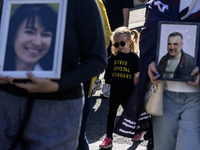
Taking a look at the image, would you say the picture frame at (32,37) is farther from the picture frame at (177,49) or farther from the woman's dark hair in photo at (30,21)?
the picture frame at (177,49)

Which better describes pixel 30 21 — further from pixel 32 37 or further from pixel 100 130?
pixel 100 130

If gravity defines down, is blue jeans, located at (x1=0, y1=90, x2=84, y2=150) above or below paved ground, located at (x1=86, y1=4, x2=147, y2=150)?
above

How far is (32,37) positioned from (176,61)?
122 centimetres

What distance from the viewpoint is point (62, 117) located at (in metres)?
2.11

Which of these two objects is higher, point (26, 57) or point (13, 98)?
point (26, 57)

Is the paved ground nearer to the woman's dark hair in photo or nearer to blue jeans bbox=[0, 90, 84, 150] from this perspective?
blue jeans bbox=[0, 90, 84, 150]

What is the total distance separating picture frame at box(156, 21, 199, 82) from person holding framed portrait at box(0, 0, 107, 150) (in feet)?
2.80

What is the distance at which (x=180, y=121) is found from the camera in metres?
3.06

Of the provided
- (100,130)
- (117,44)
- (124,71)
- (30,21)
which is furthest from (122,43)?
(30,21)

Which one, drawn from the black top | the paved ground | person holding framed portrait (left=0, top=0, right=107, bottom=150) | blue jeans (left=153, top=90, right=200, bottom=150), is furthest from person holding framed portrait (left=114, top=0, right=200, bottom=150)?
the paved ground

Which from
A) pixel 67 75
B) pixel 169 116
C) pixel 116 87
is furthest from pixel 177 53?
pixel 116 87

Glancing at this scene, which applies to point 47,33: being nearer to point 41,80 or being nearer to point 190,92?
point 41,80

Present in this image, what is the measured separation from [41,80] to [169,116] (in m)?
1.40

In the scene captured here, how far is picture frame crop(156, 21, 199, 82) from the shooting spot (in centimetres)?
290
